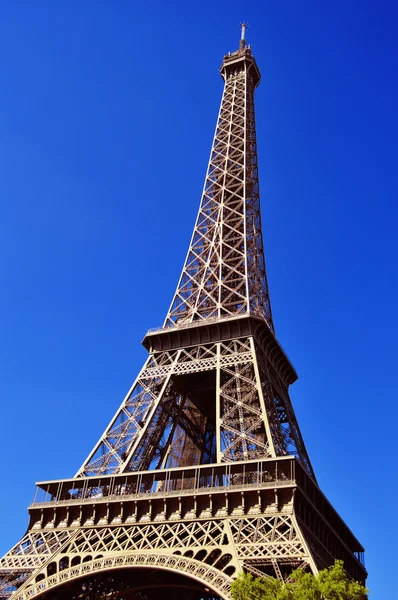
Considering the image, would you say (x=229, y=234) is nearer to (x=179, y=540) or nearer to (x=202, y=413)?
(x=202, y=413)

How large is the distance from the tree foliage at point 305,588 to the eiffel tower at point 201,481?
3014 mm

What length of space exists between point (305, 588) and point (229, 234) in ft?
98.1

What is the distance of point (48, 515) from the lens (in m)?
33.9

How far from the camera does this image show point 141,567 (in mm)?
28641

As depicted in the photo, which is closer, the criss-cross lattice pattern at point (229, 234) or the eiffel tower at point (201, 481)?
the eiffel tower at point (201, 481)

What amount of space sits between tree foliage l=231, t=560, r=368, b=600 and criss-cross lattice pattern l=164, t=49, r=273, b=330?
784 inches

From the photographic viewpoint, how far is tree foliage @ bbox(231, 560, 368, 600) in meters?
21.3

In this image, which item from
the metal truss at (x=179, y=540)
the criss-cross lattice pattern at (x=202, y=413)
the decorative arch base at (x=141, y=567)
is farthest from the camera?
the criss-cross lattice pattern at (x=202, y=413)

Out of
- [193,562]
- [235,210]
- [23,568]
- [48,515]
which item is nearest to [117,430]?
[48,515]

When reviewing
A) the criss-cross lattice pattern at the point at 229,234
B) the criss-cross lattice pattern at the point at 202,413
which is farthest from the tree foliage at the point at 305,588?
the criss-cross lattice pattern at the point at 229,234

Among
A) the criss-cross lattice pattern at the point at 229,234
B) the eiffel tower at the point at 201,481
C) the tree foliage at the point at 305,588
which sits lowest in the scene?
the tree foliage at the point at 305,588

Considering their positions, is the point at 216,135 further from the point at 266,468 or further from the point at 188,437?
the point at 266,468

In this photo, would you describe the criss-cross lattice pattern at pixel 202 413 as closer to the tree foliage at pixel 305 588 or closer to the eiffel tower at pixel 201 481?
the eiffel tower at pixel 201 481

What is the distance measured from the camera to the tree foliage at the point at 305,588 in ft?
69.8
